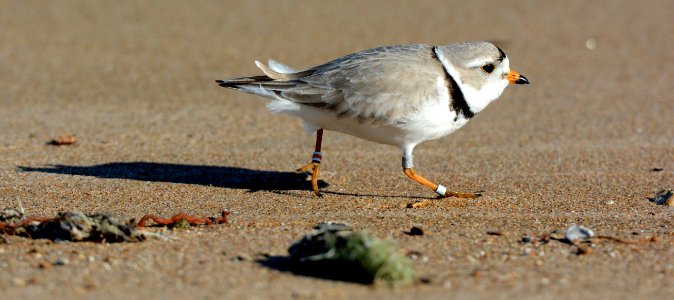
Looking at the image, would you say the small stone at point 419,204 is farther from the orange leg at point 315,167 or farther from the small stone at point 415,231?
the small stone at point 415,231

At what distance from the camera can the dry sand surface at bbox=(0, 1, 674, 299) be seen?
407cm

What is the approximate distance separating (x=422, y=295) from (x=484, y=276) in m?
0.40

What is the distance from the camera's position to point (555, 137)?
24.3ft

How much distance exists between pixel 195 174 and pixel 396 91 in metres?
1.65

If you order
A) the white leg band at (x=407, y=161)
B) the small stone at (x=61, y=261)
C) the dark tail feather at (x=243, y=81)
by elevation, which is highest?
the dark tail feather at (x=243, y=81)

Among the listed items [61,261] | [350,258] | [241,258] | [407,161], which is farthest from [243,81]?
[350,258]

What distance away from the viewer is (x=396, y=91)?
5.59 metres

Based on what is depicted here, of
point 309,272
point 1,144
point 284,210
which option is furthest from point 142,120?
point 309,272

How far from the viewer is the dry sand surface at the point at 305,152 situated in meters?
4.07

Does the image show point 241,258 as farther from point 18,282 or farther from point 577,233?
point 577,233

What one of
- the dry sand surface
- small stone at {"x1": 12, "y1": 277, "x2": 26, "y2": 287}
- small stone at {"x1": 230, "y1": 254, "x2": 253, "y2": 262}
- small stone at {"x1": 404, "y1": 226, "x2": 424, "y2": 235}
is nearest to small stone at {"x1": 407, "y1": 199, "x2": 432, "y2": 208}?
the dry sand surface

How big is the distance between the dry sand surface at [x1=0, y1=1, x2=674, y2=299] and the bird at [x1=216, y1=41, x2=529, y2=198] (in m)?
0.45

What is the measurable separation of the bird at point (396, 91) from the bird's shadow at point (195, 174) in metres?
0.31

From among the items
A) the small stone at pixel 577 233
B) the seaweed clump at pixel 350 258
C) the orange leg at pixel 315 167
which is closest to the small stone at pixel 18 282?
the seaweed clump at pixel 350 258
